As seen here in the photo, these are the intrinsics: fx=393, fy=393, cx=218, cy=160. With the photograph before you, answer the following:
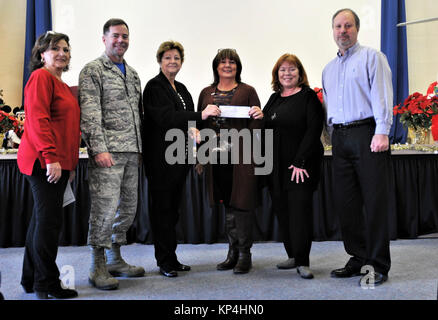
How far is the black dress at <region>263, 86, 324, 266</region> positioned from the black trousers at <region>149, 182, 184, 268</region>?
0.64m

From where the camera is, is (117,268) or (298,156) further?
(117,268)

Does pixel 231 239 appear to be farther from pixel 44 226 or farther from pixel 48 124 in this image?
pixel 48 124

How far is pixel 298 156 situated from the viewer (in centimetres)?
237

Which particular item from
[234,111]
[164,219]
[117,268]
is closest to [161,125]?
[234,111]

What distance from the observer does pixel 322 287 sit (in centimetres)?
221

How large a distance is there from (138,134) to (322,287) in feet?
4.52

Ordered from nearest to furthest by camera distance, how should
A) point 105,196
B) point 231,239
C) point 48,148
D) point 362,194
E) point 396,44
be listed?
point 48,148
point 105,196
point 362,194
point 231,239
point 396,44

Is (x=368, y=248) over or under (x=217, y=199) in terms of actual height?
under

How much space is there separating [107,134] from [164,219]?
63cm

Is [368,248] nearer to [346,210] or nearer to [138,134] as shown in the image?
[346,210]

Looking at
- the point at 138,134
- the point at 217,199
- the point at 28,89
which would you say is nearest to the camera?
the point at 28,89
